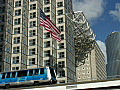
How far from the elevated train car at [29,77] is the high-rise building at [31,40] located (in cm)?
3023

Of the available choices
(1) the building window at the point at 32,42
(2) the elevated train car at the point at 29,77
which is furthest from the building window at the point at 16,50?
(2) the elevated train car at the point at 29,77

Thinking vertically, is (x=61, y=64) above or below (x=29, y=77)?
above

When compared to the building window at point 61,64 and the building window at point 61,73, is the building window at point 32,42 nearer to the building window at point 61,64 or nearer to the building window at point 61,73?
the building window at point 61,64

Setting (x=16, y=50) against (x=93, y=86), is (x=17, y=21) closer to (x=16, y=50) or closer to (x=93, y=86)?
(x=16, y=50)

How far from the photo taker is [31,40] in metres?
87.4

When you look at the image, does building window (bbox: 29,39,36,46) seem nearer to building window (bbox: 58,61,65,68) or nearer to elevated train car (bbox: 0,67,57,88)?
building window (bbox: 58,61,65,68)

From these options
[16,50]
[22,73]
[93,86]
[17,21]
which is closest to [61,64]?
Answer: [16,50]

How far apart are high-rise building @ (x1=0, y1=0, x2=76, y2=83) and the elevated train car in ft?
99.2

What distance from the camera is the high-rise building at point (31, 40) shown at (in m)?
82.1

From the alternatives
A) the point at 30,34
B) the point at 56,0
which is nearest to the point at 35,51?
the point at 30,34

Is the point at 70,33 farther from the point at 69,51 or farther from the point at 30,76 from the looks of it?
the point at 30,76

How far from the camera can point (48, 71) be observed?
46.7 m

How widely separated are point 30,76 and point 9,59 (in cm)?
3569

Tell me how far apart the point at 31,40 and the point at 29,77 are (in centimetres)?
4114
